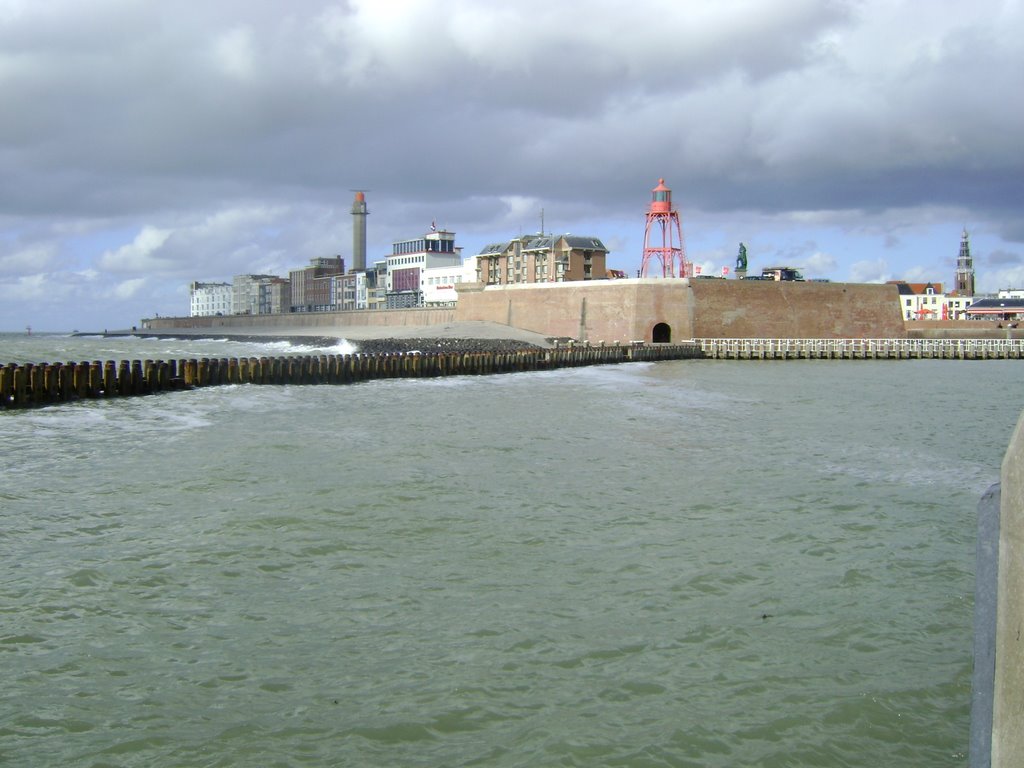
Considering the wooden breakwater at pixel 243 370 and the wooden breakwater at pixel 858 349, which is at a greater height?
the wooden breakwater at pixel 858 349

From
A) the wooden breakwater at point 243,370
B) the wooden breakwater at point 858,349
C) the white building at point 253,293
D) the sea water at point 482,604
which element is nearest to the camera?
the sea water at point 482,604

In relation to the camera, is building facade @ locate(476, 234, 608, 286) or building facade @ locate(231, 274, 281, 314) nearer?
building facade @ locate(476, 234, 608, 286)

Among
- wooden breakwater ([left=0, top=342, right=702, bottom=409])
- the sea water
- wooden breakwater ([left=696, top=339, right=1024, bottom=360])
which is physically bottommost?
the sea water

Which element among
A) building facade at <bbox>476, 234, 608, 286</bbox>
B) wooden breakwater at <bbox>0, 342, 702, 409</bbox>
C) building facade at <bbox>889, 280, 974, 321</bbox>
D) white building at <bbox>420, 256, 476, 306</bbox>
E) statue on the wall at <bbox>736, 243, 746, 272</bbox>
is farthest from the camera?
building facade at <bbox>889, 280, 974, 321</bbox>

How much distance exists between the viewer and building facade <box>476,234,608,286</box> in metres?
94.1

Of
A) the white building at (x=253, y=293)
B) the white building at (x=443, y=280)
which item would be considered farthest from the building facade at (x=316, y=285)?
the white building at (x=443, y=280)

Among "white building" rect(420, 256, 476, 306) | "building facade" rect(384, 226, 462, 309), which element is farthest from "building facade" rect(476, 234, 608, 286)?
"building facade" rect(384, 226, 462, 309)

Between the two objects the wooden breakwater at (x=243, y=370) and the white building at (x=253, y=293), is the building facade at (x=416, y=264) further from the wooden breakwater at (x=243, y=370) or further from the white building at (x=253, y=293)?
the wooden breakwater at (x=243, y=370)

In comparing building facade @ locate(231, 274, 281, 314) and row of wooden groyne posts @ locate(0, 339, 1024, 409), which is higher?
building facade @ locate(231, 274, 281, 314)

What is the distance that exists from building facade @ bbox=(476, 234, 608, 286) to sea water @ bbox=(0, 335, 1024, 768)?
77512 millimetres

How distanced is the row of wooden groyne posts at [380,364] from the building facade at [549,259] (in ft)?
113

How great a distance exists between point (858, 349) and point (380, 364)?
36.4 meters

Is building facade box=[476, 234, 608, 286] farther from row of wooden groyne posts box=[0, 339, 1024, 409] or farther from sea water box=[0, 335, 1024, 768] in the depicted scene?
sea water box=[0, 335, 1024, 768]

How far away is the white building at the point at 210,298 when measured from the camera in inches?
7229
